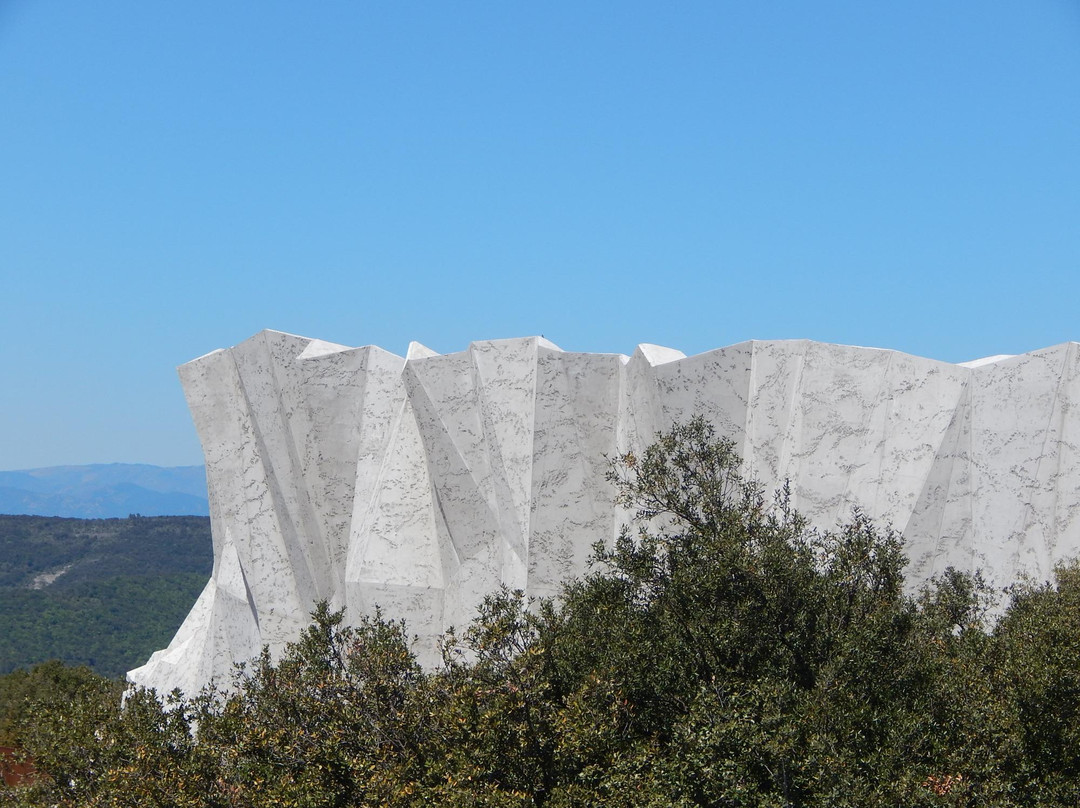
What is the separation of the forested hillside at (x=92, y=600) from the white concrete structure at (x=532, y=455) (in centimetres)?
9912

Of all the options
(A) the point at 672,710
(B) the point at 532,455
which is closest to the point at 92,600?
(B) the point at 532,455

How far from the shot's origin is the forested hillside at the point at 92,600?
134m

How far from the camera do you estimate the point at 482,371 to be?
28.8m

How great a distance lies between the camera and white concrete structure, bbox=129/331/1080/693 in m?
25.9

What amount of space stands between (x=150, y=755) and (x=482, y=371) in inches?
585

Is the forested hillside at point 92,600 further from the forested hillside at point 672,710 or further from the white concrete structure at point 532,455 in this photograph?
the forested hillside at point 672,710

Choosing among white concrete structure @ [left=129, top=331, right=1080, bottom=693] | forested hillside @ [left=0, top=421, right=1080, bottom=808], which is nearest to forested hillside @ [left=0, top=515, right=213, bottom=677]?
white concrete structure @ [left=129, top=331, right=1080, bottom=693]

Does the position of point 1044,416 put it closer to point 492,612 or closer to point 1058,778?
point 1058,778

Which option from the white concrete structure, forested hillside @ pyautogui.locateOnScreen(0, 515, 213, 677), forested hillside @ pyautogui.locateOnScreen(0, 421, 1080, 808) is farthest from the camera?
forested hillside @ pyautogui.locateOnScreen(0, 515, 213, 677)

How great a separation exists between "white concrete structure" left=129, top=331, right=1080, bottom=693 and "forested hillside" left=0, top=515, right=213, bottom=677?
99123 millimetres

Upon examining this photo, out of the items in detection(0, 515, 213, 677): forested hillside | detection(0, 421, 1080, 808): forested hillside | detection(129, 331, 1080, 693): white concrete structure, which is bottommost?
detection(0, 515, 213, 677): forested hillside

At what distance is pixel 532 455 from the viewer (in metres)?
27.9

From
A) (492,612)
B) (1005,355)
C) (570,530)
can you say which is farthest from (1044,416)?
(492,612)

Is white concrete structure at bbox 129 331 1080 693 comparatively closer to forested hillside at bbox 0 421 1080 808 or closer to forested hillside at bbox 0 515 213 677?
forested hillside at bbox 0 421 1080 808
